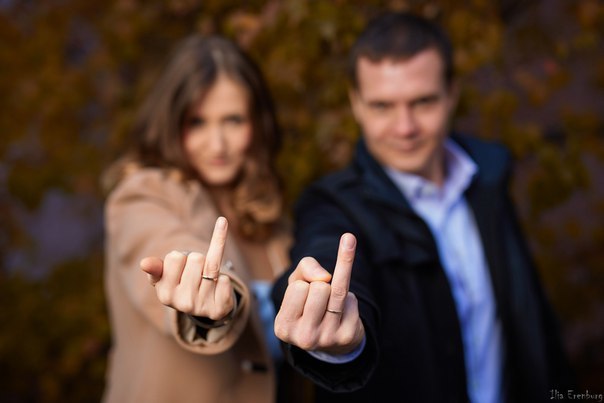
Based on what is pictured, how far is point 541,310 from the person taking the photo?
246cm

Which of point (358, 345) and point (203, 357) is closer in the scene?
point (358, 345)

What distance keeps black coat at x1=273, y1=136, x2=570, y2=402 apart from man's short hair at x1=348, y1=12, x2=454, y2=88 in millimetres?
335

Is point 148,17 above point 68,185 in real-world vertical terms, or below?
above

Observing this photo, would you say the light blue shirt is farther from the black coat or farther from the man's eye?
the man's eye

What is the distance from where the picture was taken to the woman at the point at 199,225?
1.96 metres

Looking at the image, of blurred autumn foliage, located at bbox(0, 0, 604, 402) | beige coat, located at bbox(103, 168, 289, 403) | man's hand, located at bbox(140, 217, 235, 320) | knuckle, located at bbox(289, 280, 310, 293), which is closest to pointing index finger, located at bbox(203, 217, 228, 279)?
man's hand, located at bbox(140, 217, 235, 320)

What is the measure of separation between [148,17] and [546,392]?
2.64 metres

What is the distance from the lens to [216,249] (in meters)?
1.40

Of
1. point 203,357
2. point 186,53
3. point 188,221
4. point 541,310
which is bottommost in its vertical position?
point 541,310

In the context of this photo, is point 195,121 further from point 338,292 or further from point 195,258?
point 338,292

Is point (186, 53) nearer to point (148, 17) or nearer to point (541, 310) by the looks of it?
point (148, 17)

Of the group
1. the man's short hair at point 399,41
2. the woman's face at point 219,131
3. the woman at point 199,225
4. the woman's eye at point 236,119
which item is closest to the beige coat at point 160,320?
the woman at point 199,225

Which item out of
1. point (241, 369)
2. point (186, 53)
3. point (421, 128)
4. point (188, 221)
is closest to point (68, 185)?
point (186, 53)

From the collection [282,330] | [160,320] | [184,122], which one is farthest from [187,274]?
[184,122]
